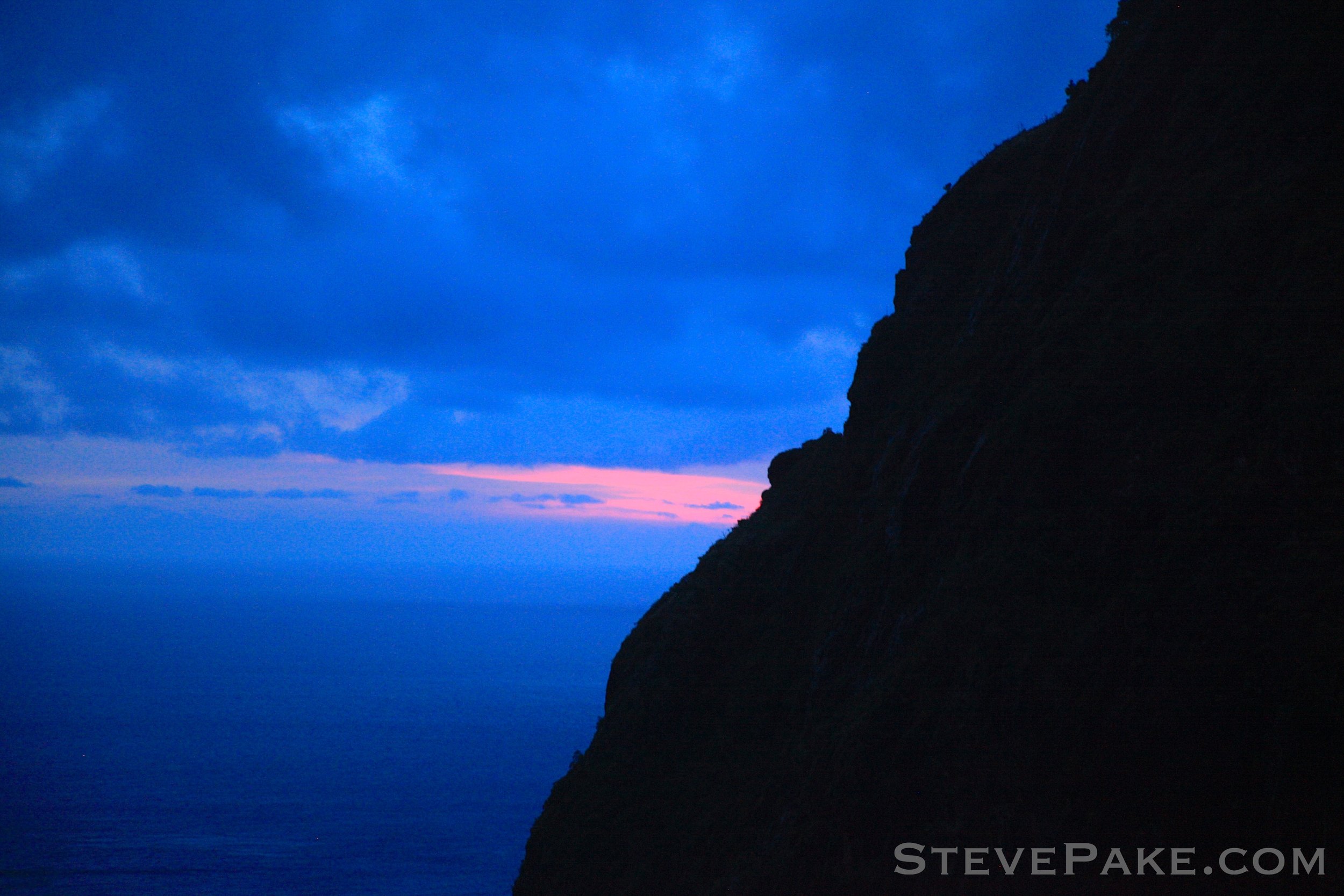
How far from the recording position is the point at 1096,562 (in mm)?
15359

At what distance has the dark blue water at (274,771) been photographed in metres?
61.4

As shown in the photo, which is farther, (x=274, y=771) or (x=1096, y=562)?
(x=274, y=771)

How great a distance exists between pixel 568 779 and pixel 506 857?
4247 cm

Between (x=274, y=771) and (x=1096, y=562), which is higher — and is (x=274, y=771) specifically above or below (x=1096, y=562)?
below

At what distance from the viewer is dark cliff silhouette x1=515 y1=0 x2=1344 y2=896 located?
12664 millimetres

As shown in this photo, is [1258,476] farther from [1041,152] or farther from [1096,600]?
[1041,152]

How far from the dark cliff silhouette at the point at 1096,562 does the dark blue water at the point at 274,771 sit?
47052mm

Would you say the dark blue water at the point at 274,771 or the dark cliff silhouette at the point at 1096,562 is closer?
the dark cliff silhouette at the point at 1096,562

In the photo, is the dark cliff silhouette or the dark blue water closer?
the dark cliff silhouette

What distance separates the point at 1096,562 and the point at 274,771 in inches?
3806

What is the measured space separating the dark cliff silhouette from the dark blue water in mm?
47052

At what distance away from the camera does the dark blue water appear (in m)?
61.4

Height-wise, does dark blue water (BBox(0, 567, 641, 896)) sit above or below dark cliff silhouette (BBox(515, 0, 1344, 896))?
below

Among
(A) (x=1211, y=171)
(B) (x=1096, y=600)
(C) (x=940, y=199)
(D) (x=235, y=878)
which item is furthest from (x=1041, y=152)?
(D) (x=235, y=878)
